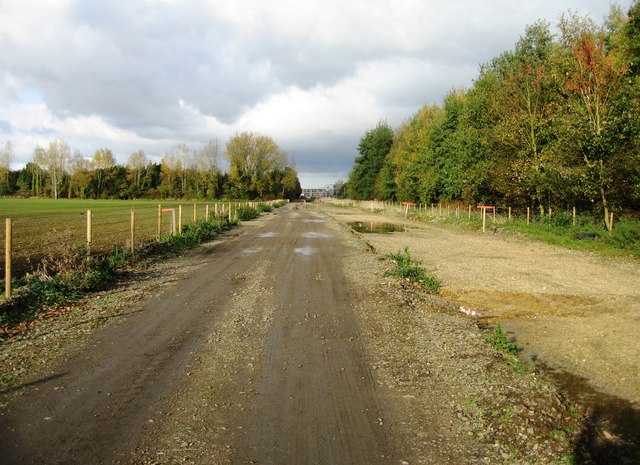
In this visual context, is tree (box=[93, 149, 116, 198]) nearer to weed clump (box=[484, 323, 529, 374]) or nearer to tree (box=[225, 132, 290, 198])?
tree (box=[225, 132, 290, 198])

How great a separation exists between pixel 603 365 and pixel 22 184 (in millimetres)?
133969

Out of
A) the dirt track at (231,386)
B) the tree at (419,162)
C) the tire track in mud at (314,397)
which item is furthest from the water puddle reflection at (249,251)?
the tree at (419,162)

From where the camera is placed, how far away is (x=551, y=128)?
84.9ft

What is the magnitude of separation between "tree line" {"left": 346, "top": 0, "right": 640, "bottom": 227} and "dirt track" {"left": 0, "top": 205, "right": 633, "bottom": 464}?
16594 millimetres

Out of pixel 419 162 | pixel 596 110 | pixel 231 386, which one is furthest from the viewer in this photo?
pixel 419 162

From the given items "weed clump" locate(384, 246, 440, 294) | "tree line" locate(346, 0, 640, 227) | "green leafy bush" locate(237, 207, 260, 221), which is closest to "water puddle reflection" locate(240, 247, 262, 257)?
"weed clump" locate(384, 246, 440, 294)

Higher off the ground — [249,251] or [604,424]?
[249,251]

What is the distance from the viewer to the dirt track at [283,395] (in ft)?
12.9

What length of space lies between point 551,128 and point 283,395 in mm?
25962

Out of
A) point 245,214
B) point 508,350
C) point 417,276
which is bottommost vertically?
point 508,350

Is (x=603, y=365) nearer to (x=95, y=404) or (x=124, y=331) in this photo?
(x=95, y=404)

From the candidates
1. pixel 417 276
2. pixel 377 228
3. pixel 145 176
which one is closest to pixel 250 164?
pixel 145 176

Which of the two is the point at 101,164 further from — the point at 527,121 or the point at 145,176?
the point at 527,121

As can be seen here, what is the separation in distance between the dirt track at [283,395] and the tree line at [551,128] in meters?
16.6
